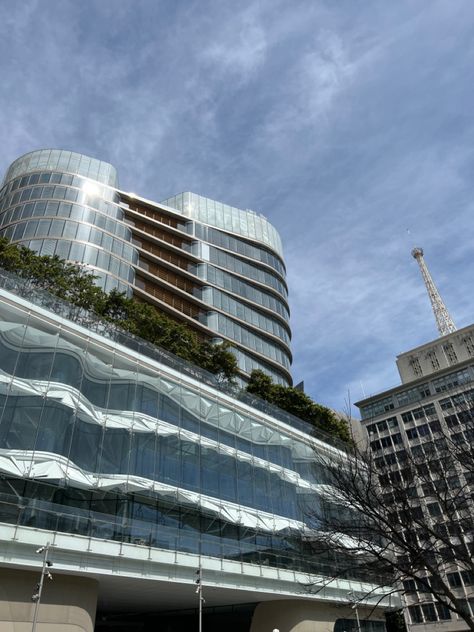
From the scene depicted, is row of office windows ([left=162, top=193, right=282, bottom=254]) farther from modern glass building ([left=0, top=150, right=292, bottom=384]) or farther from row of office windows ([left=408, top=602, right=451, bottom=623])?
row of office windows ([left=408, top=602, right=451, bottom=623])

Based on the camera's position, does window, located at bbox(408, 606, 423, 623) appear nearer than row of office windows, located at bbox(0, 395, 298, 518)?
No

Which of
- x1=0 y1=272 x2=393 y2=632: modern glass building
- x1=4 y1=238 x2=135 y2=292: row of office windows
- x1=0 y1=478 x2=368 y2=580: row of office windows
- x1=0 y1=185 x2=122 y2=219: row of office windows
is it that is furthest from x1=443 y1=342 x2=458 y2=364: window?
x1=0 y1=478 x2=368 y2=580: row of office windows

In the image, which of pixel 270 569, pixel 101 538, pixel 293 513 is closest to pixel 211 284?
pixel 293 513

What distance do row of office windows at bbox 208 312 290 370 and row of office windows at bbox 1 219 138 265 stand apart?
13.5 metres

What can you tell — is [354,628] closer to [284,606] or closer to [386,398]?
[284,606]

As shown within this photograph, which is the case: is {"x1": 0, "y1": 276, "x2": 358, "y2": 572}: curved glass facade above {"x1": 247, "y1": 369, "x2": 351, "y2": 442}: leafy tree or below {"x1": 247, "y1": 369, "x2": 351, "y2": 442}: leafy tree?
below

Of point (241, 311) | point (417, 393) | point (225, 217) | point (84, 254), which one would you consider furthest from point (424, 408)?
point (84, 254)

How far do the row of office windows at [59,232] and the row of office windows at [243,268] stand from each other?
1415 centimetres

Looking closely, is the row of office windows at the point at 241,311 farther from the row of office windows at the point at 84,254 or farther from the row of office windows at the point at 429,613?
the row of office windows at the point at 429,613

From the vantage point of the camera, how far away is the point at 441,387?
7056 cm

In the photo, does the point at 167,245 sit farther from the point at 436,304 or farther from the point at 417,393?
the point at 436,304

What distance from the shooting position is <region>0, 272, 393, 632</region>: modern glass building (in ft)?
61.2

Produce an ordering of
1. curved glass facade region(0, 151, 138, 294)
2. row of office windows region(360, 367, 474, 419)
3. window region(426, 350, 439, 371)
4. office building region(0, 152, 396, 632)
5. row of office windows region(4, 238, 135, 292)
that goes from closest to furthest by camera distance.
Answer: office building region(0, 152, 396, 632)
row of office windows region(4, 238, 135, 292)
curved glass facade region(0, 151, 138, 294)
row of office windows region(360, 367, 474, 419)
window region(426, 350, 439, 371)

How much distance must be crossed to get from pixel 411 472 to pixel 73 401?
557 inches
